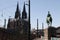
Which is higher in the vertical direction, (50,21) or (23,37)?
(50,21)

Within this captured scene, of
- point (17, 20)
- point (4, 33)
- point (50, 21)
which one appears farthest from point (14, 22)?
point (4, 33)

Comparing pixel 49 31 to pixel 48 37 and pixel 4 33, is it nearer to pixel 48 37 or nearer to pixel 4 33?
pixel 48 37

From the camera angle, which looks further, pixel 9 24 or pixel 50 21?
pixel 9 24

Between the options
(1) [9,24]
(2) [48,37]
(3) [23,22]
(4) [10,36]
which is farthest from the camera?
(1) [9,24]

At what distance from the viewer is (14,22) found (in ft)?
420

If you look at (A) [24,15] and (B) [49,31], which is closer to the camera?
(B) [49,31]

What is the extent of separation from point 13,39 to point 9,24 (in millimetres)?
90459

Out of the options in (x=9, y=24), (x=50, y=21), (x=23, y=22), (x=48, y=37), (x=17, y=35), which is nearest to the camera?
(x=48, y=37)

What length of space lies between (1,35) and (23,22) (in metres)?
84.7

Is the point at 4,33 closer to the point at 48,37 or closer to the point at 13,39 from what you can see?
the point at 13,39

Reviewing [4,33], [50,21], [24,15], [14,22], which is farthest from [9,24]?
[4,33]

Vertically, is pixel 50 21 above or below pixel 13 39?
above

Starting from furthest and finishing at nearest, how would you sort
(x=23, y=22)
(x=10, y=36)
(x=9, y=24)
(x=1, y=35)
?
1. (x=9, y=24)
2. (x=23, y=22)
3. (x=10, y=36)
4. (x=1, y=35)

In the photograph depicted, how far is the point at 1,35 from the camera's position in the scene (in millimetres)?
36969
